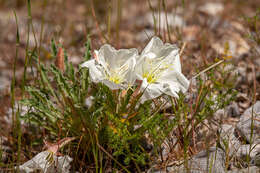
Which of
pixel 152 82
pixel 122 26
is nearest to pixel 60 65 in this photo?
pixel 152 82

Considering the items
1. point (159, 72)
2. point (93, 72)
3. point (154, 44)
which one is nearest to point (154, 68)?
point (159, 72)

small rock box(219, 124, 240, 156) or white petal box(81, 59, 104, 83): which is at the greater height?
white petal box(81, 59, 104, 83)

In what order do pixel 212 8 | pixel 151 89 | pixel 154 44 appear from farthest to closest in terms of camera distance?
pixel 212 8 < pixel 154 44 < pixel 151 89

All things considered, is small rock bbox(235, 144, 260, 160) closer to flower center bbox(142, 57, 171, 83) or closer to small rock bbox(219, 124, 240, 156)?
small rock bbox(219, 124, 240, 156)

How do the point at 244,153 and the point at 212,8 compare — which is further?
the point at 212,8

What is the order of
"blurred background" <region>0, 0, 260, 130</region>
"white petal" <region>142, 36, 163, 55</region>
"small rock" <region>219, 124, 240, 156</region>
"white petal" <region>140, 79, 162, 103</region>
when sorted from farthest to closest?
"blurred background" <region>0, 0, 260, 130</region> → "small rock" <region>219, 124, 240, 156</region> → "white petal" <region>142, 36, 163, 55</region> → "white petal" <region>140, 79, 162, 103</region>

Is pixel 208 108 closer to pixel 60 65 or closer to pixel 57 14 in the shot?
pixel 60 65

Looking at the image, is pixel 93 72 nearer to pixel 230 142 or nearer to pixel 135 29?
pixel 230 142

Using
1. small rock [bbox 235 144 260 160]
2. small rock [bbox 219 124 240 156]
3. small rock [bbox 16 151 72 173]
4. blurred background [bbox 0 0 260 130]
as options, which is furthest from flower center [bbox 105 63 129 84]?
blurred background [bbox 0 0 260 130]
